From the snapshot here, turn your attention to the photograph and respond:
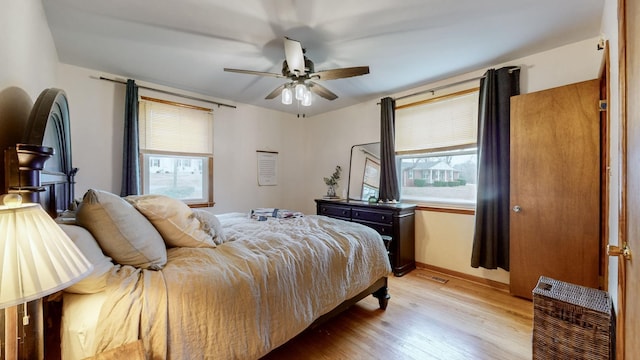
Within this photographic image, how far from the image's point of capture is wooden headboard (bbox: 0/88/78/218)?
94 cm

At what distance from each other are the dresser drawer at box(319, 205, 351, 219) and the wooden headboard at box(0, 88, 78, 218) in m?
2.98

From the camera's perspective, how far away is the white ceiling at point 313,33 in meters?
1.85

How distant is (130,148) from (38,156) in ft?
7.35

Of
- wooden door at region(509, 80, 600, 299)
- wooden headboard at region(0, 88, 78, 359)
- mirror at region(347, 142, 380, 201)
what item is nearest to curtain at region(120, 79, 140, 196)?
wooden headboard at region(0, 88, 78, 359)

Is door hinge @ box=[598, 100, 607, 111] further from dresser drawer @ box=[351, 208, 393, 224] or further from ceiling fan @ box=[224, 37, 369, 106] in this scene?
dresser drawer @ box=[351, 208, 393, 224]

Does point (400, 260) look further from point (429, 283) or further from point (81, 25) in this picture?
point (81, 25)

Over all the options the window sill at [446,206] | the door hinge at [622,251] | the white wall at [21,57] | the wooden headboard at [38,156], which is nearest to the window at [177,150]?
the white wall at [21,57]

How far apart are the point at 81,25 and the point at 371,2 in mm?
2340

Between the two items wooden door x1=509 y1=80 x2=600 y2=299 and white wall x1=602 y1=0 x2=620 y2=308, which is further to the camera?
wooden door x1=509 y1=80 x2=600 y2=299

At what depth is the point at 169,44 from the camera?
7.75 ft

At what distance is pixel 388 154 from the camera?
363 cm

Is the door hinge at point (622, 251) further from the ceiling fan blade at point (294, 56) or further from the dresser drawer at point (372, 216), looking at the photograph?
the dresser drawer at point (372, 216)

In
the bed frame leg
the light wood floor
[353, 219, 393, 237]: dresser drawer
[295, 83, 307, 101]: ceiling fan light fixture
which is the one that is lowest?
the light wood floor

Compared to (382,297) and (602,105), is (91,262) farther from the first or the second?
(602,105)
